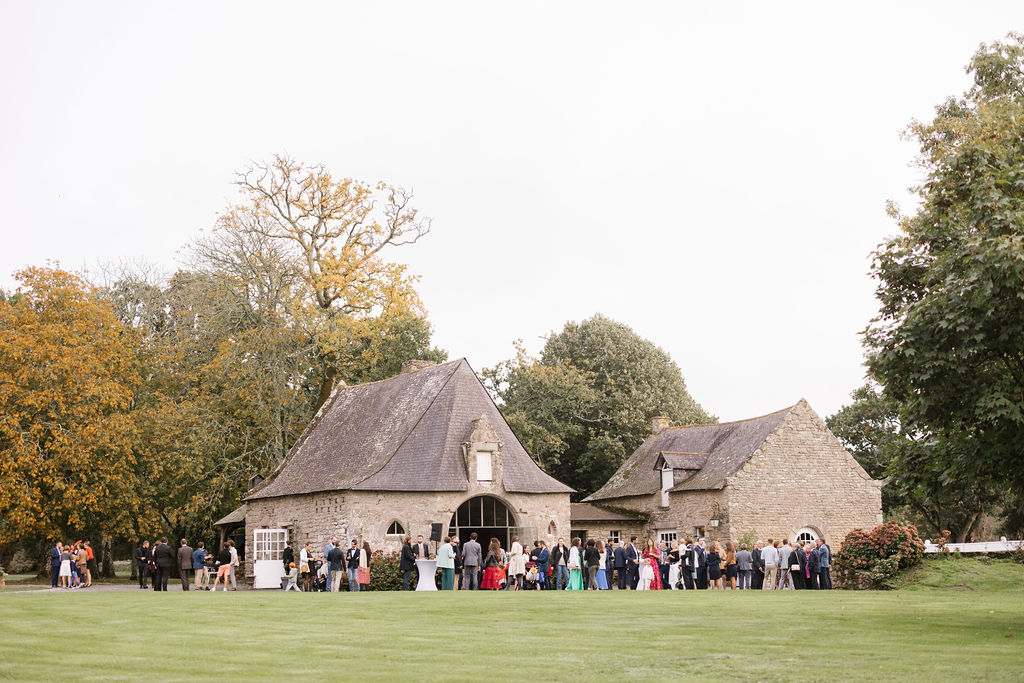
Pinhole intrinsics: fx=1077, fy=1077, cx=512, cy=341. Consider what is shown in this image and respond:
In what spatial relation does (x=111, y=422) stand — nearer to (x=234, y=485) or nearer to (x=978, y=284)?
(x=234, y=485)

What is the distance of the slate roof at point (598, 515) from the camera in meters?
39.9

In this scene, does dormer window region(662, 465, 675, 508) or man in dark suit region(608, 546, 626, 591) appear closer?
man in dark suit region(608, 546, 626, 591)

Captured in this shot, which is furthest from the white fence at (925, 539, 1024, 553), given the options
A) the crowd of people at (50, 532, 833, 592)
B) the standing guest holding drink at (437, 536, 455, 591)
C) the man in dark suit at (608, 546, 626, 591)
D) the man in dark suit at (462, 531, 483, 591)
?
the standing guest holding drink at (437, 536, 455, 591)

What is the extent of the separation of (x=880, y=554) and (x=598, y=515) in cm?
1387

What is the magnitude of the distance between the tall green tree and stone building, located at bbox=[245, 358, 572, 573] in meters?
17.3

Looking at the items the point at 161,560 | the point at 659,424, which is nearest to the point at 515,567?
the point at 161,560

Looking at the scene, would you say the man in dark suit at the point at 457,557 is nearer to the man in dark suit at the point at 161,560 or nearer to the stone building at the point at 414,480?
the stone building at the point at 414,480

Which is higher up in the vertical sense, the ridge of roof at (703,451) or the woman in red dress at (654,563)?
the ridge of roof at (703,451)

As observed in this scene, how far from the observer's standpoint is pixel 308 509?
33.5 m

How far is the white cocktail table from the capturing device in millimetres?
27672

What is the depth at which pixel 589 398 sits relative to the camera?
49.1 metres

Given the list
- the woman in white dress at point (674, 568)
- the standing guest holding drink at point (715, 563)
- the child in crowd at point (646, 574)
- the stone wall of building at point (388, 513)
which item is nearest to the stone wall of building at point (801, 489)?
the stone wall of building at point (388, 513)

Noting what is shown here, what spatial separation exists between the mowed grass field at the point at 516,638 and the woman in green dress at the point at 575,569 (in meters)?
6.65

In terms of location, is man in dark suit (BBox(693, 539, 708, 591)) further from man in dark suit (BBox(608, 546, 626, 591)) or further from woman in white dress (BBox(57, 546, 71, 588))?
woman in white dress (BBox(57, 546, 71, 588))
